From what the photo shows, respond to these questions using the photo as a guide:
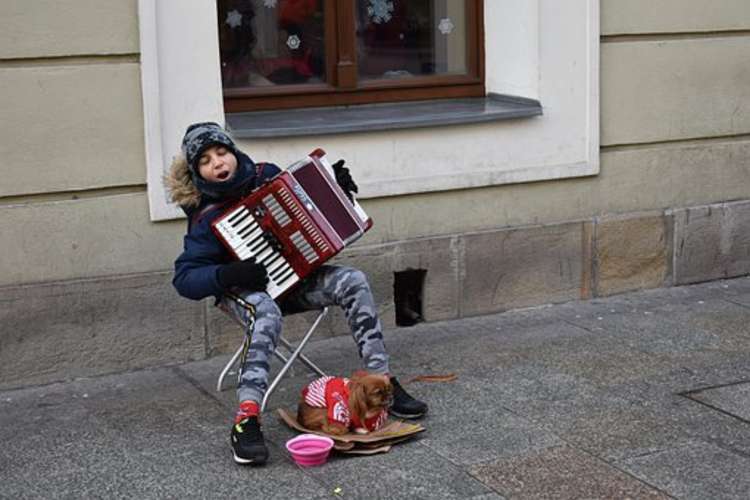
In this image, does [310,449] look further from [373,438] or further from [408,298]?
[408,298]

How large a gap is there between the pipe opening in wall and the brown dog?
71.5 inches

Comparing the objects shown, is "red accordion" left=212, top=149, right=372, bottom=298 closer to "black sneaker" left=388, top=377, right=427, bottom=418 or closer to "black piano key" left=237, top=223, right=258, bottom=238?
"black piano key" left=237, top=223, right=258, bottom=238

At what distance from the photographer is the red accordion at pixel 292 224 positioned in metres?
5.46

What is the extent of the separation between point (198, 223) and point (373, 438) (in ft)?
3.79

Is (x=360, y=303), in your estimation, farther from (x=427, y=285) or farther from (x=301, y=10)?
(x=301, y=10)

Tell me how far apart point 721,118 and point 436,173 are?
1984 millimetres

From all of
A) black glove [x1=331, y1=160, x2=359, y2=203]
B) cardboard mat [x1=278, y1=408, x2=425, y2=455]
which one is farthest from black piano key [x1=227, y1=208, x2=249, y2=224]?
cardboard mat [x1=278, y1=408, x2=425, y2=455]

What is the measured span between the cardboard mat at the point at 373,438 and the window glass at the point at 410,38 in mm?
2584

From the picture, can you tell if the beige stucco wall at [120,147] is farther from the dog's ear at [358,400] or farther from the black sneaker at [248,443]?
the dog's ear at [358,400]

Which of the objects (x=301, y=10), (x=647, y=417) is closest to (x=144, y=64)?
(x=301, y=10)

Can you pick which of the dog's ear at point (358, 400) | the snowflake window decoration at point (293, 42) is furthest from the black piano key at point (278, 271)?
the snowflake window decoration at point (293, 42)

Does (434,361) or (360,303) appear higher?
(360,303)

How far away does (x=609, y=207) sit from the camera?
773 cm

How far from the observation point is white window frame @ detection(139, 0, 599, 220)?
21.1 feet
